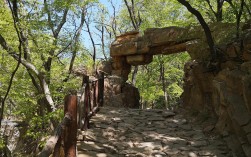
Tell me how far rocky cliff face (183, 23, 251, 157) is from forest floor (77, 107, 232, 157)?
0.41 m

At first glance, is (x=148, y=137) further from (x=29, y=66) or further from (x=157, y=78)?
(x=157, y=78)

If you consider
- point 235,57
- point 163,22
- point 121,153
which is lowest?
point 121,153

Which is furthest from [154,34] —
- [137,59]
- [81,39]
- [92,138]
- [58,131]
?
[58,131]

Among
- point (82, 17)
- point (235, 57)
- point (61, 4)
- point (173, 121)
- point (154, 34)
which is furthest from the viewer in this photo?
point (82, 17)

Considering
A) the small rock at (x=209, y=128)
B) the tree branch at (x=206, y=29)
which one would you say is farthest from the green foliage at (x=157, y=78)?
the small rock at (x=209, y=128)

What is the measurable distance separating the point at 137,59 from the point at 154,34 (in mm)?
1762

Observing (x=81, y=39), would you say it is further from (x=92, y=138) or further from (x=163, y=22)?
(x=92, y=138)

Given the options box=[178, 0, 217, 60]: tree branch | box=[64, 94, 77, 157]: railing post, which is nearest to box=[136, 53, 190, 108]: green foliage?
box=[178, 0, 217, 60]: tree branch

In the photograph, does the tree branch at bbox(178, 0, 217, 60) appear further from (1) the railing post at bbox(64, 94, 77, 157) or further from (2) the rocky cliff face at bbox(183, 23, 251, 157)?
(1) the railing post at bbox(64, 94, 77, 157)

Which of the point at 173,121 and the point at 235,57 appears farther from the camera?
the point at 173,121

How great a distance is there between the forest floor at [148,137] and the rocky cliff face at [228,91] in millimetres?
409

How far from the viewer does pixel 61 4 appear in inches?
454

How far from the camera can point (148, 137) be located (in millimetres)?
6617

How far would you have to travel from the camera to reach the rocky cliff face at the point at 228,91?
17.8 ft
